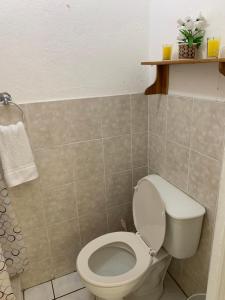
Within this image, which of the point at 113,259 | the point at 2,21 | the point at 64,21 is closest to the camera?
the point at 2,21

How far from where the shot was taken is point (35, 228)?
159 centimetres

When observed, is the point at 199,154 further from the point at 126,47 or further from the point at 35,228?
the point at 35,228

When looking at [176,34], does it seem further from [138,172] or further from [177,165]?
[138,172]

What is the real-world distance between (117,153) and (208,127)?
68 cm

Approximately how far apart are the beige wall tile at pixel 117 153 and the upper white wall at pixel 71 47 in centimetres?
33

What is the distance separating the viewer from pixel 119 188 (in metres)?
1.77

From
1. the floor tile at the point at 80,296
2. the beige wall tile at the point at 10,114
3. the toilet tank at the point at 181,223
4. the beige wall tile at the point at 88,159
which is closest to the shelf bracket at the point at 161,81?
the beige wall tile at the point at 88,159

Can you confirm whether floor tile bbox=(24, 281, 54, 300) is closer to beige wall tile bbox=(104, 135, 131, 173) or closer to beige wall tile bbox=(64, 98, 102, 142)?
beige wall tile bbox=(104, 135, 131, 173)

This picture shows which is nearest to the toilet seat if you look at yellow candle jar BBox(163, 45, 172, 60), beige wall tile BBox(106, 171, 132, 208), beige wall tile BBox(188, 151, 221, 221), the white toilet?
the white toilet

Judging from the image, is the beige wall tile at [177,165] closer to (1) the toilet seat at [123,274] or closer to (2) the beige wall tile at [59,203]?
(1) the toilet seat at [123,274]

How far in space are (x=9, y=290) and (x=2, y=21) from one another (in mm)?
1378

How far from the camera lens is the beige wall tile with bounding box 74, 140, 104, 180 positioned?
156 centimetres

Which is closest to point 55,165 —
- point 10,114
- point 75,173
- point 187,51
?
point 75,173

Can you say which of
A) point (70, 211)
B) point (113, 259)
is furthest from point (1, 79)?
point (113, 259)
